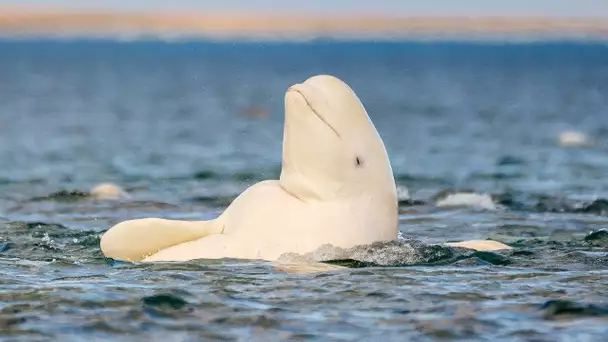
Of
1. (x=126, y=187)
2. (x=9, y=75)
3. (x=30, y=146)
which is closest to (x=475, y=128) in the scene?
(x=30, y=146)

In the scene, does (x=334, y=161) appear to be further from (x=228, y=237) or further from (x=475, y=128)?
(x=475, y=128)

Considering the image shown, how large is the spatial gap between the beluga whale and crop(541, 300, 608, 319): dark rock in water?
2026 millimetres

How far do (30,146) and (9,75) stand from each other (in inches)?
3917

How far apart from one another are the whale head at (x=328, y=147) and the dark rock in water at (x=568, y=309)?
83.8 inches

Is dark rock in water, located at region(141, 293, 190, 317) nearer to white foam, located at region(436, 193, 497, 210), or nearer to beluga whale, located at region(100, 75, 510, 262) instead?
beluga whale, located at region(100, 75, 510, 262)

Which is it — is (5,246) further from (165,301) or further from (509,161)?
(509,161)

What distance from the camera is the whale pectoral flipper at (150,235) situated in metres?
14.5

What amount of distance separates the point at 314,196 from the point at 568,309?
270cm

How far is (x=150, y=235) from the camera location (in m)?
14.6

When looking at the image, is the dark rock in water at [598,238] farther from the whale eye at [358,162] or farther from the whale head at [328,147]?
the whale eye at [358,162]

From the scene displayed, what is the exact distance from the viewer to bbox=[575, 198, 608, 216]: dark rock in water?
76.4ft

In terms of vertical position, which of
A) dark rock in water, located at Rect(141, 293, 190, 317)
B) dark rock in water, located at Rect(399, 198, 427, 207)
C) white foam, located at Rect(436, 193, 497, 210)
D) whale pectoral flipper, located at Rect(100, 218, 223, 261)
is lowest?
dark rock in water, located at Rect(141, 293, 190, 317)

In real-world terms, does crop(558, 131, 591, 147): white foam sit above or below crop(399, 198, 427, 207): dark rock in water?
above

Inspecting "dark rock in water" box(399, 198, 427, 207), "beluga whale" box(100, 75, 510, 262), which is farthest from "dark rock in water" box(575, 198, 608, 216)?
"beluga whale" box(100, 75, 510, 262)
